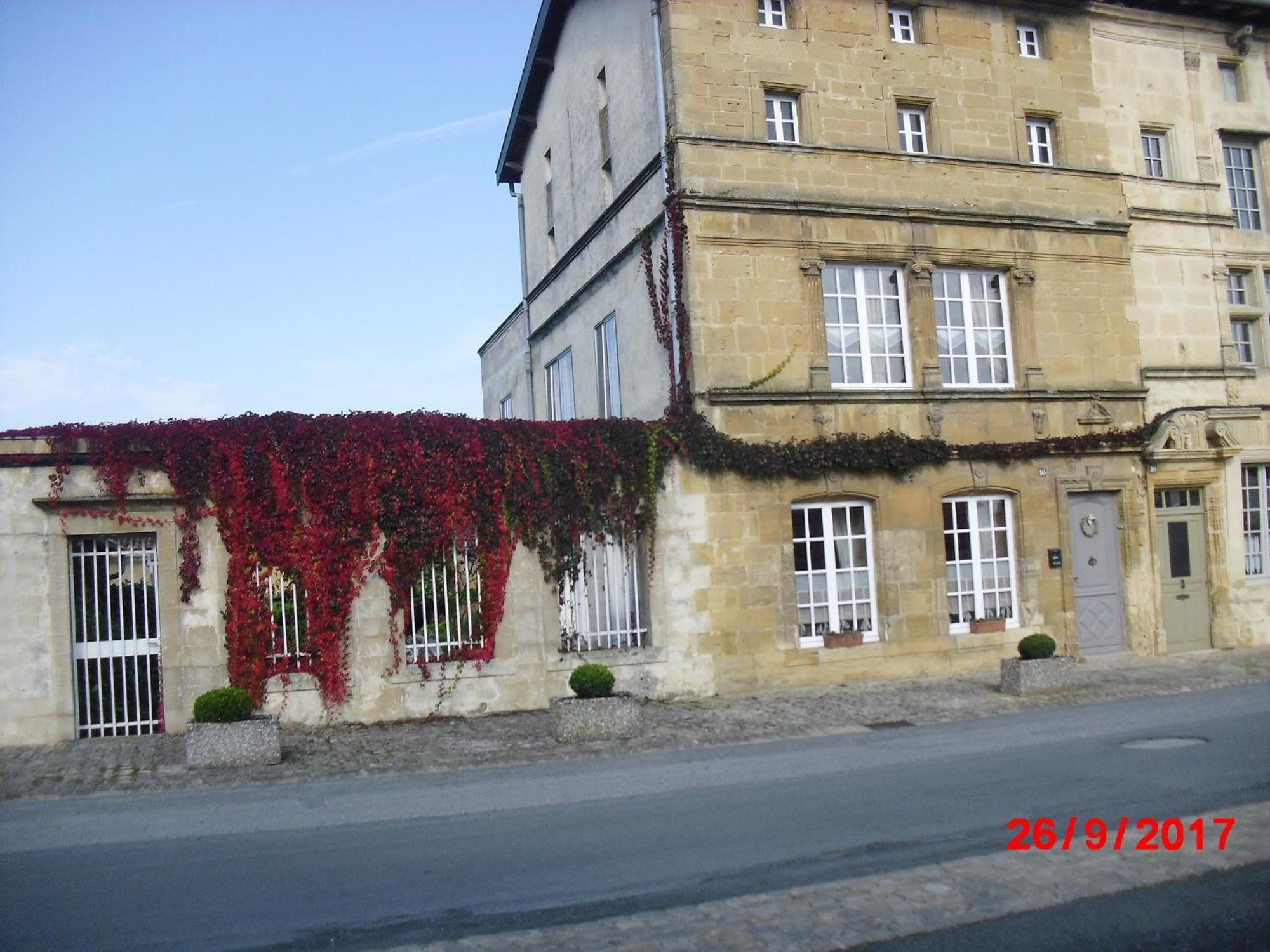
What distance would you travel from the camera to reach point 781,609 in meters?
15.0

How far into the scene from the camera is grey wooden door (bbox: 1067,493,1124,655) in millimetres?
17047

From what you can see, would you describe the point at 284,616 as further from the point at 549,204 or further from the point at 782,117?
the point at 549,204

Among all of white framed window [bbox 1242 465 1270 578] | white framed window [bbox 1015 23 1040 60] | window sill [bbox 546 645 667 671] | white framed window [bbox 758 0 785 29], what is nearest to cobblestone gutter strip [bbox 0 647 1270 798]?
window sill [bbox 546 645 667 671]

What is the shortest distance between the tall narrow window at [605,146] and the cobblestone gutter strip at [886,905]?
1406cm

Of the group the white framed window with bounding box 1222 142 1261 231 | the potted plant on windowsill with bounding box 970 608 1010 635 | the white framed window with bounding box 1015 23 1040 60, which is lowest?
the potted plant on windowsill with bounding box 970 608 1010 635

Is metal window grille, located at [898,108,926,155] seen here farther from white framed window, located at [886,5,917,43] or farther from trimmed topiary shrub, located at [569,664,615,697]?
trimmed topiary shrub, located at [569,664,615,697]

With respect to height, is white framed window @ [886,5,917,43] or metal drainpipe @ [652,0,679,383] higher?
white framed window @ [886,5,917,43]

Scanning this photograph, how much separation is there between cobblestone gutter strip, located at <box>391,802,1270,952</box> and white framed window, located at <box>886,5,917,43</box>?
13280 millimetres

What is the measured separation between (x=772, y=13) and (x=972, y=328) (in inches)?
213

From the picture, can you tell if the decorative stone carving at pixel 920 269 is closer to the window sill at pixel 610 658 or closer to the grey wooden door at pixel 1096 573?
the grey wooden door at pixel 1096 573

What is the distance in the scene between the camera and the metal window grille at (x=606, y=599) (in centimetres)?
1426
